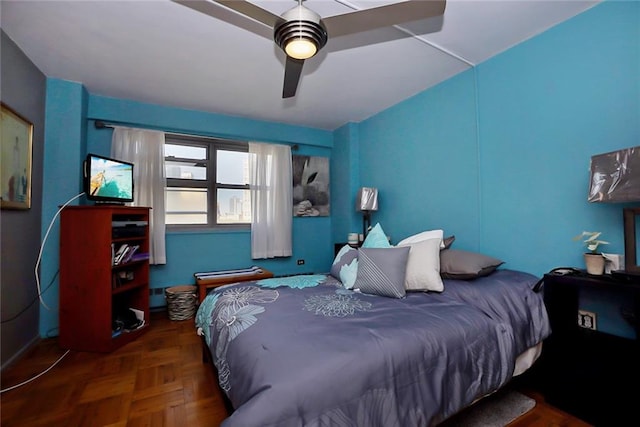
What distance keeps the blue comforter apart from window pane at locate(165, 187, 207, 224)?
1.97 metres

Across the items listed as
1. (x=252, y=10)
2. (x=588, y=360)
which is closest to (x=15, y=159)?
(x=252, y=10)

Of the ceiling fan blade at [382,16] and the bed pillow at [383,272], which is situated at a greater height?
the ceiling fan blade at [382,16]

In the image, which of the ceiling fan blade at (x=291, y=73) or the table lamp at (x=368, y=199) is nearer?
the ceiling fan blade at (x=291, y=73)

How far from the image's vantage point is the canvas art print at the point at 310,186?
13.5 ft

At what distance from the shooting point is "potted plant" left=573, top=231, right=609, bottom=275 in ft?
5.17

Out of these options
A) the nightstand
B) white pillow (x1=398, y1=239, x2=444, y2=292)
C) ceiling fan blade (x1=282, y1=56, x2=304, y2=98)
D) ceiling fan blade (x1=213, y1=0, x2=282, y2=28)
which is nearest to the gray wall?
ceiling fan blade (x1=213, y1=0, x2=282, y2=28)

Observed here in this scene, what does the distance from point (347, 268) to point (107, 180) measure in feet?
7.90

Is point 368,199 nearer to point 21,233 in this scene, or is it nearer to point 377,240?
point 377,240

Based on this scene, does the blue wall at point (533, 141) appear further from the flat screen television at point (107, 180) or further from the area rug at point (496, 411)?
the flat screen television at point (107, 180)

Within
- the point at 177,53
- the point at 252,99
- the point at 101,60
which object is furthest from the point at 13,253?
the point at 252,99

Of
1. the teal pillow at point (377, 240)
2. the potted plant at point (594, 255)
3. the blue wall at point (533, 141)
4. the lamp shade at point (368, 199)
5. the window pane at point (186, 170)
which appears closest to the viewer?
the potted plant at point (594, 255)

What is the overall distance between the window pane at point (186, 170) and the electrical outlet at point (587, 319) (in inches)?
156

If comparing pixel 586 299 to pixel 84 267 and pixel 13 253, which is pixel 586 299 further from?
pixel 13 253

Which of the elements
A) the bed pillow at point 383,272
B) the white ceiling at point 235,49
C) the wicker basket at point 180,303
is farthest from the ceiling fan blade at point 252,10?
the wicker basket at point 180,303
